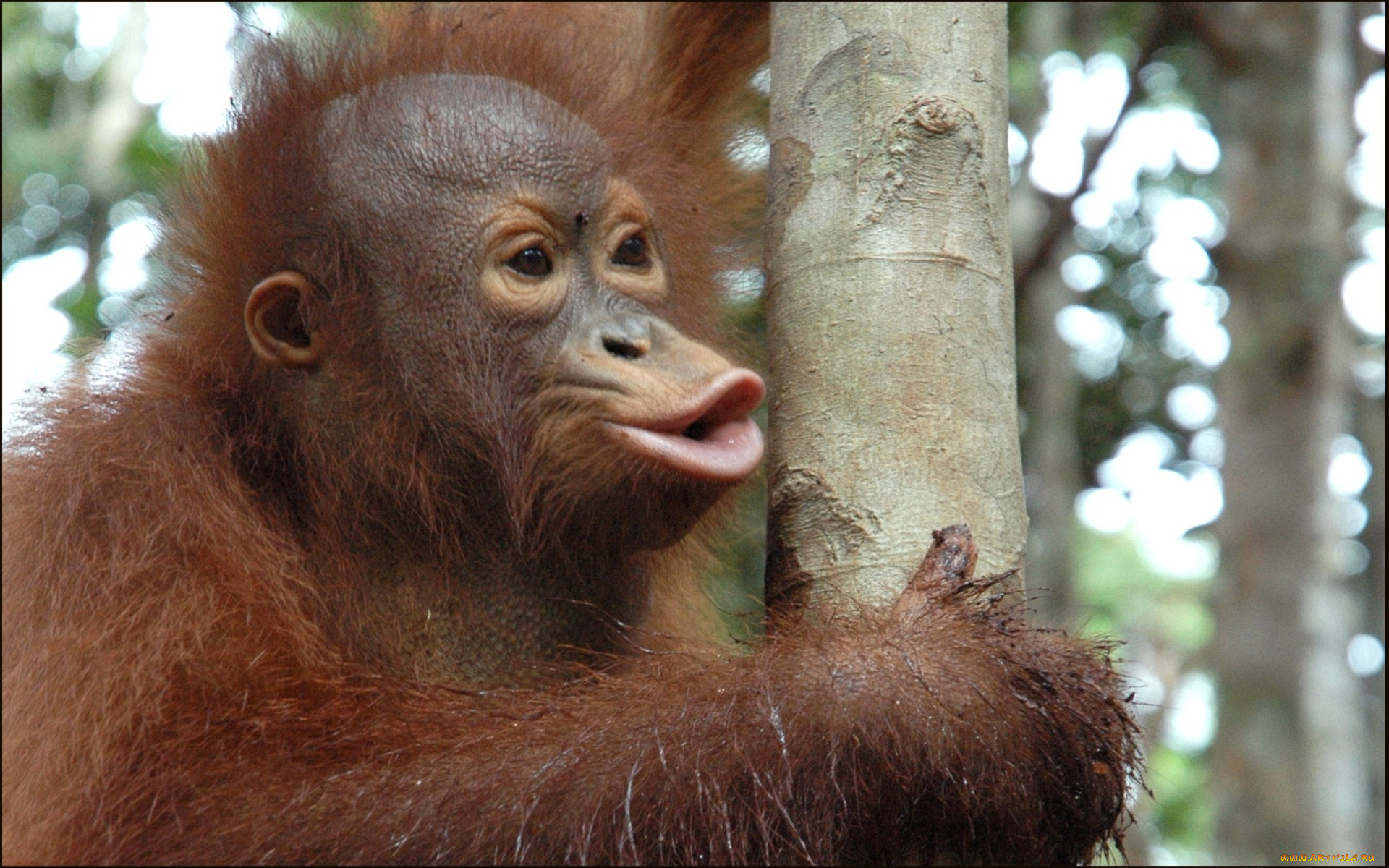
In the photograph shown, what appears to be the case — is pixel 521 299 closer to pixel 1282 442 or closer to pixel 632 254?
pixel 632 254

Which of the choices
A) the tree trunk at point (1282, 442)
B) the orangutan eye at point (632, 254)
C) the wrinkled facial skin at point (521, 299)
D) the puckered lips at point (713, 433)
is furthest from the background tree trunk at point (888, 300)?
the tree trunk at point (1282, 442)

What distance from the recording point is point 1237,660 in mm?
7434

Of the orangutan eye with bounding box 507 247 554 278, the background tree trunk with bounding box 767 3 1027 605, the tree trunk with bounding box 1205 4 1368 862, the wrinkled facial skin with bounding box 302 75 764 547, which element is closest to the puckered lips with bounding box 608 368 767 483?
the wrinkled facial skin with bounding box 302 75 764 547

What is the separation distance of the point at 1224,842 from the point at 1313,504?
1.91 m

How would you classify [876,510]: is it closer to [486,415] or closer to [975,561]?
[975,561]

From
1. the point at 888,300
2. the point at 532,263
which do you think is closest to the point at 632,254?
the point at 532,263

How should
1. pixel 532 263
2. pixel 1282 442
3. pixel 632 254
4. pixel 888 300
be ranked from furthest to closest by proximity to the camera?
1. pixel 1282 442
2. pixel 632 254
3. pixel 532 263
4. pixel 888 300

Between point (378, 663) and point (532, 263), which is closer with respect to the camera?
point (378, 663)

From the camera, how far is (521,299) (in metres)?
3.43

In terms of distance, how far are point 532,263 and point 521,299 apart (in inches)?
4.5

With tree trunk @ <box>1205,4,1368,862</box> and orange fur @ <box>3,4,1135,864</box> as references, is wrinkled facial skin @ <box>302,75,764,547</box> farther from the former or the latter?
tree trunk @ <box>1205,4,1368,862</box>

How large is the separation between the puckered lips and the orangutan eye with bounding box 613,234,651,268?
2.04 ft

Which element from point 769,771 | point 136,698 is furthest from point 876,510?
point 136,698

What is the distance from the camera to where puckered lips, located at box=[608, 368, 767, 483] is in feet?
10.2
